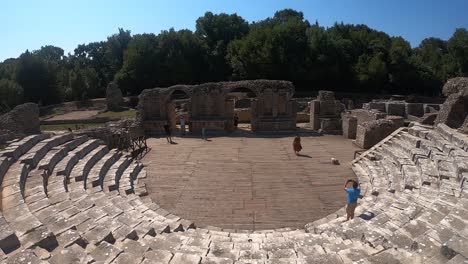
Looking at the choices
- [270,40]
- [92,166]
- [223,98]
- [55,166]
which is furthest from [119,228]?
[270,40]

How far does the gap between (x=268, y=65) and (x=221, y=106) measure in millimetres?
19572

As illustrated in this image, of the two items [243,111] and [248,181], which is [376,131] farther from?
[243,111]

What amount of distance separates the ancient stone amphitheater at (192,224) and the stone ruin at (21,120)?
14.1ft

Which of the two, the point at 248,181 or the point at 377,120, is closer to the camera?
the point at 248,181

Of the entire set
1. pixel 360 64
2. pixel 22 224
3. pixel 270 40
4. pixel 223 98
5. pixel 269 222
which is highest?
pixel 270 40

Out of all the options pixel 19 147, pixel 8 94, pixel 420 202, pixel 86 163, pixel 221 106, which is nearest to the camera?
pixel 420 202

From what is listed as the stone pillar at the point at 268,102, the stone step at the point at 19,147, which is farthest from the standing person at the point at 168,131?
the stone step at the point at 19,147

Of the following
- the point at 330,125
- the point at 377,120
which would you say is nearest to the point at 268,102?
the point at 330,125

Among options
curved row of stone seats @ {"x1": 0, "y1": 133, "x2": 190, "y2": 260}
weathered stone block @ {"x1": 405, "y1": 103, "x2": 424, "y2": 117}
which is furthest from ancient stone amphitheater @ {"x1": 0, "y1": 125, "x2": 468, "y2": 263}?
weathered stone block @ {"x1": 405, "y1": 103, "x2": 424, "y2": 117}

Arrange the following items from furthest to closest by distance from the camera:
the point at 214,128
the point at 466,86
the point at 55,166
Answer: the point at 214,128
the point at 466,86
the point at 55,166

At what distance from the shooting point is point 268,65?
1620 inches

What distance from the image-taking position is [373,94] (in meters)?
41.0

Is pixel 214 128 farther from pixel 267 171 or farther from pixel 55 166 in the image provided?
pixel 55 166

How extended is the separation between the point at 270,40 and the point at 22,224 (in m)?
38.8
